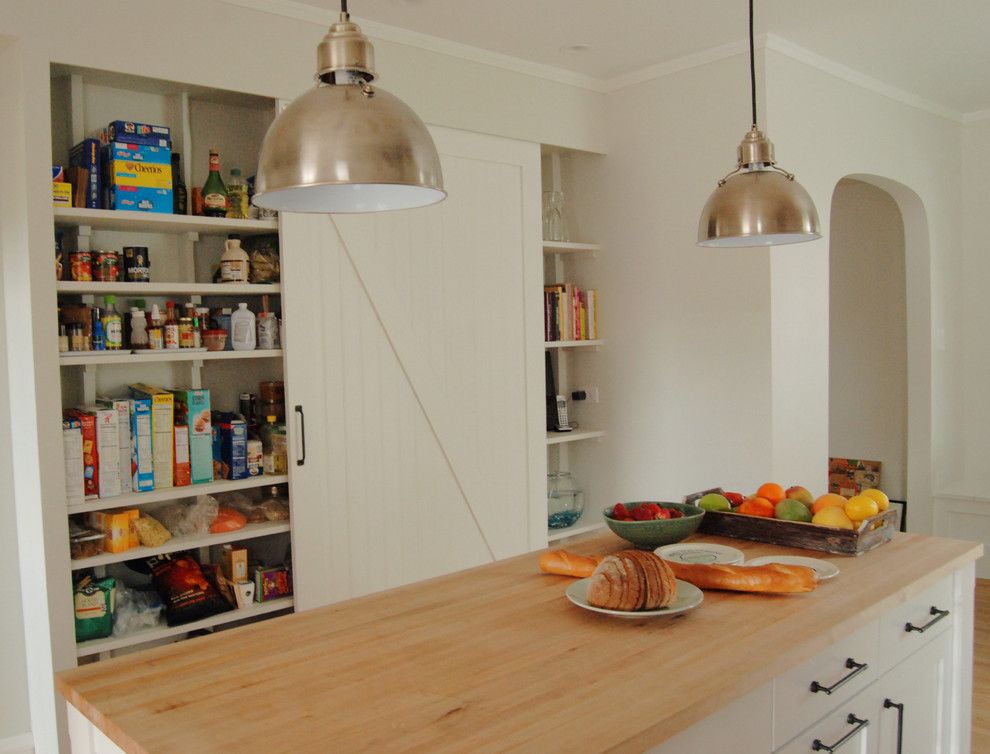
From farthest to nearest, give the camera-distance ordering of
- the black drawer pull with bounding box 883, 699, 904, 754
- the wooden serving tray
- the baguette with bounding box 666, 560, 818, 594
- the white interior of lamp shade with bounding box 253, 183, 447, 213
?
the wooden serving tray → the black drawer pull with bounding box 883, 699, 904, 754 → the baguette with bounding box 666, 560, 818, 594 → the white interior of lamp shade with bounding box 253, 183, 447, 213

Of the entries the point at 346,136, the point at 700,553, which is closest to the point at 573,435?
the point at 700,553

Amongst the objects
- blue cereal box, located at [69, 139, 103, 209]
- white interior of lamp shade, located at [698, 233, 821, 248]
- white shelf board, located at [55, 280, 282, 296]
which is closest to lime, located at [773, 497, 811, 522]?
white interior of lamp shade, located at [698, 233, 821, 248]

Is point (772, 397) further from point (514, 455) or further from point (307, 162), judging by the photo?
point (307, 162)

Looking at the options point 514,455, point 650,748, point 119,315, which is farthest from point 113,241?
point 650,748

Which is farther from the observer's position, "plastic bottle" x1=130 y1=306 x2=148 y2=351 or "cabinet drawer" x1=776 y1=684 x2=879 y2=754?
"plastic bottle" x1=130 y1=306 x2=148 y2=351

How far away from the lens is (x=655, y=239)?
4.19 metres

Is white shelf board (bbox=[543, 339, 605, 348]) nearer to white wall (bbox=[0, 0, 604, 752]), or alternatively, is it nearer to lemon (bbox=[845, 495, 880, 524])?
white wall (bbox=[0, 0, 604, 752])

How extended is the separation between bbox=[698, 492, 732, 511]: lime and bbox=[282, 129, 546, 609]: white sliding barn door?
1406 mm

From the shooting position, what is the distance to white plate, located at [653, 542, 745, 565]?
211 cm

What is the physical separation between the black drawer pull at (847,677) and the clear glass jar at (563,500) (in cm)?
252

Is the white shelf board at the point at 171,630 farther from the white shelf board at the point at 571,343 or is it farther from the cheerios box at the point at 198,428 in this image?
the white shelf board at the point at 571,343

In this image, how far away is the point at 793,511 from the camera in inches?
92.0

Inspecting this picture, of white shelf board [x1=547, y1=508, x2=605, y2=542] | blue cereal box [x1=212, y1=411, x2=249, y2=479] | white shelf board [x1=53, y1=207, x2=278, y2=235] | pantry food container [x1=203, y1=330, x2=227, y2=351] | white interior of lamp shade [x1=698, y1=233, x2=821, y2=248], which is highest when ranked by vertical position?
white shelf board [x1=53, y1=207, x2=278, y2=235]

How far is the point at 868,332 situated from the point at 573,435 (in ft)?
8.60
